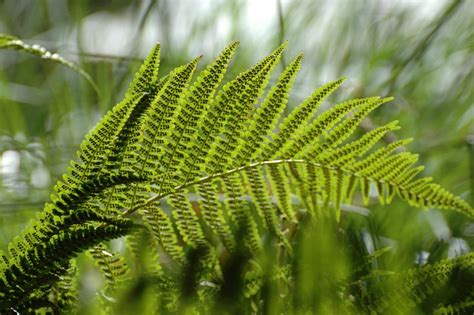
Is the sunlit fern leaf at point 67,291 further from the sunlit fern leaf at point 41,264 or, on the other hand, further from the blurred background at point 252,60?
the blurred background at point 252,60

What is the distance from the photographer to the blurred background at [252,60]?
A: 0.85m

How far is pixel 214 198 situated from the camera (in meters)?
0.39

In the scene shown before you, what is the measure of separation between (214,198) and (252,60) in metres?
0.59

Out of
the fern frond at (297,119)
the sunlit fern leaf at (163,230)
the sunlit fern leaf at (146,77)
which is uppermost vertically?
the sunlit fern leaf at (146,77)

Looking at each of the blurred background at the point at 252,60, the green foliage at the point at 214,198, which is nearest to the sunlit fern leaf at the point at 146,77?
the green foliage at the point at 214,198

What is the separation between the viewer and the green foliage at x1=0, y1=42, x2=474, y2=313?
296 millimetres

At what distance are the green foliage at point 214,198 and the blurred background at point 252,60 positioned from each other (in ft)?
1.39

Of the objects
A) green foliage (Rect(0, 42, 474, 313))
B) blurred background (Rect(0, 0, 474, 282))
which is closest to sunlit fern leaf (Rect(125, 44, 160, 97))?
green foliage (Rect(0, 42, 474, 313))

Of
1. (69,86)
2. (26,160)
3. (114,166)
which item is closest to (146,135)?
(114,166)

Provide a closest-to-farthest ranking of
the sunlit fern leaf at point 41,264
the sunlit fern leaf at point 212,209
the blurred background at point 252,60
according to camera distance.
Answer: the sunlit fern leaf at point 41,264
the sunlit fern leaf at point 212,209
the blurred background at point 252,60

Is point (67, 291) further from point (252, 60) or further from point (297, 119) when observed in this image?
point (252, 60)

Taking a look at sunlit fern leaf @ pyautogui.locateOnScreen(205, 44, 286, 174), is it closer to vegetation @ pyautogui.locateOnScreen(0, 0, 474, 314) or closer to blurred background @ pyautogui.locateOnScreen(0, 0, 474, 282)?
Result: vegetation @ pyautogui.locateOnScreen(0, 0, 474, 314)

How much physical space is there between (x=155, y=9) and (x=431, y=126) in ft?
1.54

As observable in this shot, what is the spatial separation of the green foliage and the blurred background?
42 centimetres
